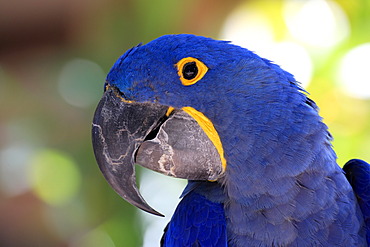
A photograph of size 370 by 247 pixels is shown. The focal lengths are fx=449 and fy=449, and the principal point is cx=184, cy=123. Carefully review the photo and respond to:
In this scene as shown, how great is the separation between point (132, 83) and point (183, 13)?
2.08m

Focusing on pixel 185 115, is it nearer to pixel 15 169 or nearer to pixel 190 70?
pixel 190 70

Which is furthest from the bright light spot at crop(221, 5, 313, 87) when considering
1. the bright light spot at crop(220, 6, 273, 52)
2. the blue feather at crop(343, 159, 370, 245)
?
the blue feather at crop(343, 159, 370, 245)

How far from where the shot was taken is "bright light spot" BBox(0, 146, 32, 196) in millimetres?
3363

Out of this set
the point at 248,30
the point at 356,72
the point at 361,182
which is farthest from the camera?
the point at 248,30

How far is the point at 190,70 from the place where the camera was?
117 cm

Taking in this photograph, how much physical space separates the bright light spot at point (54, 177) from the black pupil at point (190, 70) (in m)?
2.03

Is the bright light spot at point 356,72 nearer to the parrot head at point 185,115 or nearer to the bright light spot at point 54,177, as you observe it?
the parrot head at point 185,115

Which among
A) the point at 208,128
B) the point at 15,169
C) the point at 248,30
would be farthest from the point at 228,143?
the point at 15,169

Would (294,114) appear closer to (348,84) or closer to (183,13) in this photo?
(348,84)

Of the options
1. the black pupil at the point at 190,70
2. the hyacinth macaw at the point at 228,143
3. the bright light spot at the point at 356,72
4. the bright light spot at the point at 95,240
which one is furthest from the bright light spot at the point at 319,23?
the bright light spot at the point at 95,240

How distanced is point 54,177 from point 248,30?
67.2 inches

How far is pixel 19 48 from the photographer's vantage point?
4047mm

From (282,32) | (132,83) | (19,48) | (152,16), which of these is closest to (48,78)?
(19,48)

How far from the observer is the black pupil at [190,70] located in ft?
3.83
